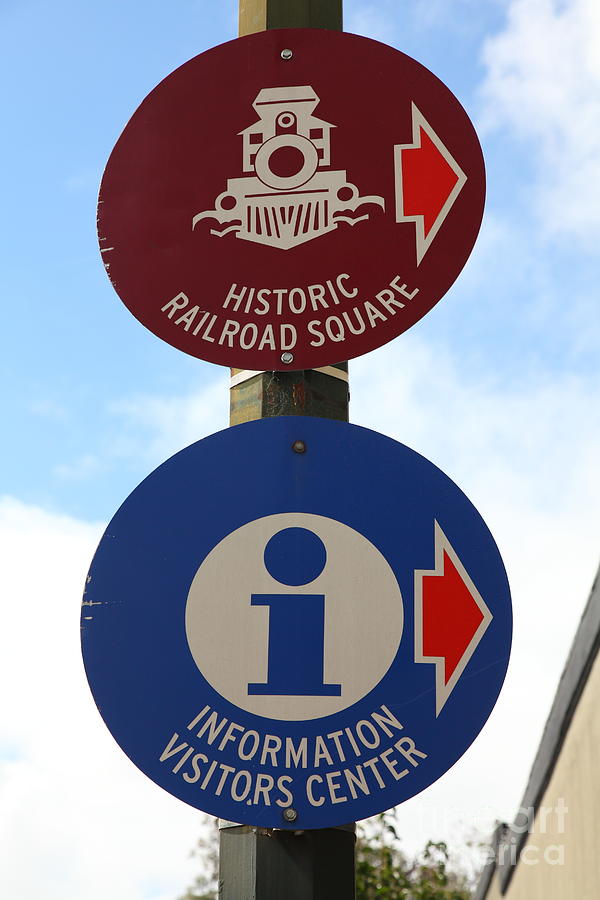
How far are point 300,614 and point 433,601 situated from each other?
22cm

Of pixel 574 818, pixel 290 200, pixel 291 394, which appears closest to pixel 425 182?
pixel 290 200

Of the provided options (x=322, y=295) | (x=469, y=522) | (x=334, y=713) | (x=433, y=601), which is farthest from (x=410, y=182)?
(x=334, y=713)

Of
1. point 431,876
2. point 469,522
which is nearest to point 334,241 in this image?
point 469,522

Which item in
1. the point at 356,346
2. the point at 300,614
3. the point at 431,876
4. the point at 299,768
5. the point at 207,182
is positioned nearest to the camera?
the point at 299,768

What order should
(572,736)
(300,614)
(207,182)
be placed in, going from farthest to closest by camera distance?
(572,736)
(207,182)
(300,614)

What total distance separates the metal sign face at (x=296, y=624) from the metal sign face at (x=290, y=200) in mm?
Answer: 245

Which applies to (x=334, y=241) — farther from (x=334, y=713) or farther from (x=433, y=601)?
(x=334, y=713)

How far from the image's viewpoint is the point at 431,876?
447 inches

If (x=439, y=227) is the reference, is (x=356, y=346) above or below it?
below

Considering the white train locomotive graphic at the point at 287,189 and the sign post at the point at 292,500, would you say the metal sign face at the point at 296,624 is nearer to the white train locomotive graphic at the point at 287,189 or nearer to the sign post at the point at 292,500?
the sign post at the point at 292,500

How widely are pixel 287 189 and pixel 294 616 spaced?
82cm

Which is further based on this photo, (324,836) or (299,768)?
(324,836)

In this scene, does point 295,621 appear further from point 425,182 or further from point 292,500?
point 425,182

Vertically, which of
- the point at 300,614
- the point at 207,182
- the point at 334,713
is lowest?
the point at 334,713
